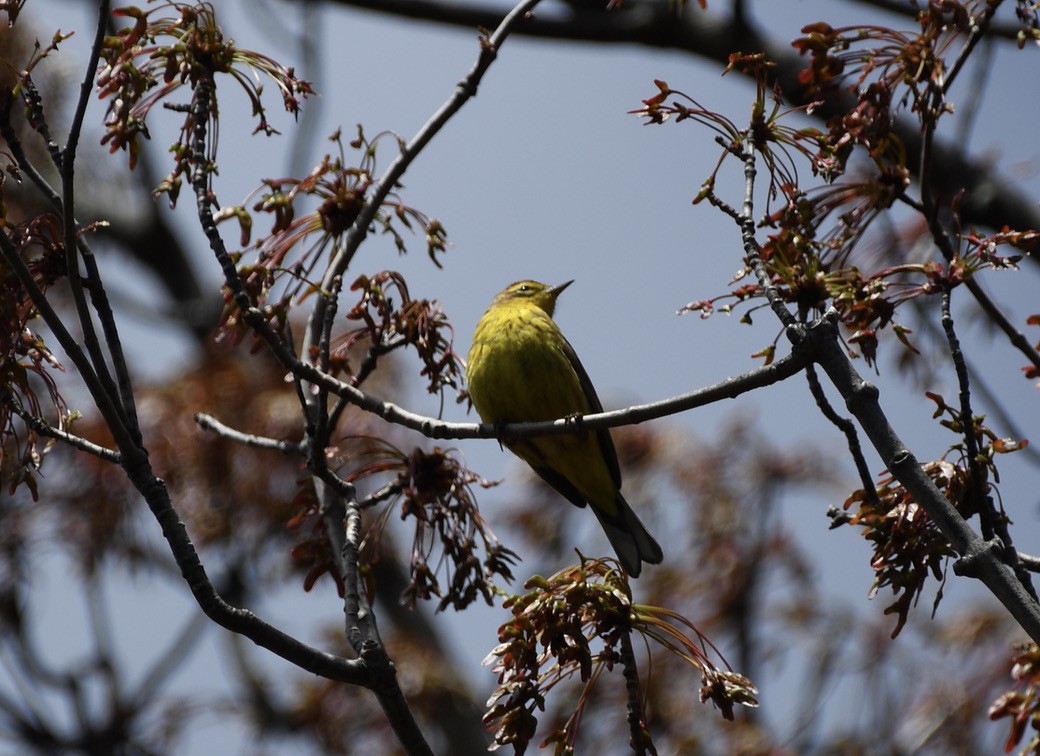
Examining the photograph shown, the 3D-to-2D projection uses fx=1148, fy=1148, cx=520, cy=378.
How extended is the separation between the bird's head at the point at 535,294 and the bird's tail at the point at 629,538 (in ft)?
5.11

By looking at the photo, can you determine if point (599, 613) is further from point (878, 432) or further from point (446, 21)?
point (446, 21)

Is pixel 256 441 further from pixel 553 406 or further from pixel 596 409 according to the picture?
pixel 596 409

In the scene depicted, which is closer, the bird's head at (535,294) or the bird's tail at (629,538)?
the bird's tail at (629,538)

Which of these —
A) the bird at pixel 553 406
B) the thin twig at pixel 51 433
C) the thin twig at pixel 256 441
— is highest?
the bird at pixel 553 406

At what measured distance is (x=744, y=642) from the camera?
725cm

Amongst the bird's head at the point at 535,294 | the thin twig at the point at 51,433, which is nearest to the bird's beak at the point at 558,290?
the bird's head at the point at 535,294

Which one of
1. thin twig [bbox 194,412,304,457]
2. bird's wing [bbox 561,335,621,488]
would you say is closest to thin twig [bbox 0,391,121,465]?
thin twig [bbox 194,412,304,457]

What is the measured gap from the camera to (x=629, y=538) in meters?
5.76

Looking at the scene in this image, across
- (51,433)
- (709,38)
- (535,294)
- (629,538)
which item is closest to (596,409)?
(629,538)

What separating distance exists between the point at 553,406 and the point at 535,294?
1.54m

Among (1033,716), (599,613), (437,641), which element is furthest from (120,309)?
(1033,716)

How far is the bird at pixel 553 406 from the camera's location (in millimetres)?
5551

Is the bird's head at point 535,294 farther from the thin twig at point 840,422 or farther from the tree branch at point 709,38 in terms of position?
the thin twig at point 840,422

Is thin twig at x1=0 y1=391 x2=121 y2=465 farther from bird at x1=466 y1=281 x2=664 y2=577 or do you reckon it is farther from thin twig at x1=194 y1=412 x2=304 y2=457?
bird at x1=466 y1=281 x2=664 y2=577
